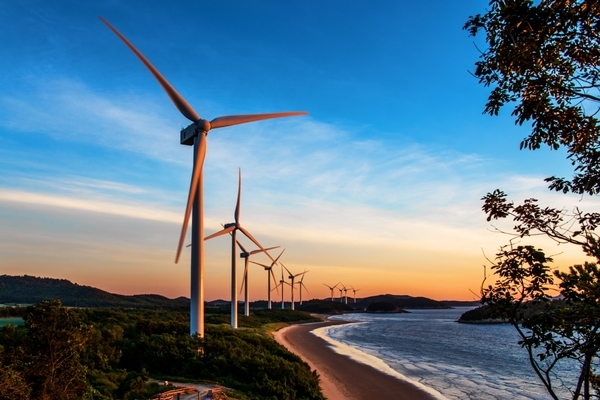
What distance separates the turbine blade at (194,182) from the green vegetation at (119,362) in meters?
6.54

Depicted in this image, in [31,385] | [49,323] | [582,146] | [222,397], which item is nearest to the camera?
[582,146]

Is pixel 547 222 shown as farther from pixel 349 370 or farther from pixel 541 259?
pixel 349 370

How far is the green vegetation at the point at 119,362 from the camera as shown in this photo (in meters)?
14.3

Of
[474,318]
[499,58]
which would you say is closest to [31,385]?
[499,58]

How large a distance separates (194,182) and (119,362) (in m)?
13.0

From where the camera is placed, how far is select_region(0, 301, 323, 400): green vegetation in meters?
14.3

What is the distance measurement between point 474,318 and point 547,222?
183595mm

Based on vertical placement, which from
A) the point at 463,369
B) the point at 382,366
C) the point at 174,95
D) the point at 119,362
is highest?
the point at 174,95

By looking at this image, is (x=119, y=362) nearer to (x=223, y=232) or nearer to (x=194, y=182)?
(x=194, y=182)

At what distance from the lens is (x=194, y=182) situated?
108ft

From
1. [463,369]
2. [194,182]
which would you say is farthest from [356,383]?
[194,182]

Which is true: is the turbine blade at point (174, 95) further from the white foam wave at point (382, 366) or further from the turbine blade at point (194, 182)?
the white foam wave at point (382, 366)

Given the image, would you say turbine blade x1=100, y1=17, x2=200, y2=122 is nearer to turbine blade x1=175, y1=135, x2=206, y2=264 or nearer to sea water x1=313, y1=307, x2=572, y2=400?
turbine blade x1=175, y1=135, x2=206, y2=264

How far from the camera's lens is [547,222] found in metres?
8.45
